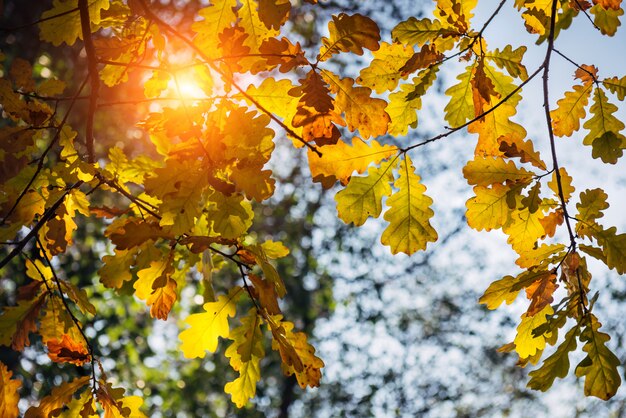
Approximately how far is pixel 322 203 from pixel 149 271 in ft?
29.5

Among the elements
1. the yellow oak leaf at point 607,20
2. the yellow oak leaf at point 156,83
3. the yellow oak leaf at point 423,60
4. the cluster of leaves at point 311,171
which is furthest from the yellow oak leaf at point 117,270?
the yellow oak leaf at point 607,20

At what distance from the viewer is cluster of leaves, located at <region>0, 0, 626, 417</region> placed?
4.49 feet

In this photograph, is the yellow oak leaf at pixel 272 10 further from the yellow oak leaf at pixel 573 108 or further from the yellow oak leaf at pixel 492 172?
the yellow oak leaf at pixel 573 108

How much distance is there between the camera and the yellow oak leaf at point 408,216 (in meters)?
1.51

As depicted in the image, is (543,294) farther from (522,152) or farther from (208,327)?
(208,327)

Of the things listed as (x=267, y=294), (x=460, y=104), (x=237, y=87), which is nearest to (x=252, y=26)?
(x=237, y=87)

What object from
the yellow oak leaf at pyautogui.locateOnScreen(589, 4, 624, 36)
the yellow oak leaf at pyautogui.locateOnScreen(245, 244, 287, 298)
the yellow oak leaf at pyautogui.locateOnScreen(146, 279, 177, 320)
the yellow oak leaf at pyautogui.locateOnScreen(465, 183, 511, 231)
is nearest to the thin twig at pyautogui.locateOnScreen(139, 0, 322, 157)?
the yellow oak leaf at pyautogui.locateOnScreen(245, 244, 287, 298)

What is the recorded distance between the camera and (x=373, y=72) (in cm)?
158

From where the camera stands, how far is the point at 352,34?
1.41 m

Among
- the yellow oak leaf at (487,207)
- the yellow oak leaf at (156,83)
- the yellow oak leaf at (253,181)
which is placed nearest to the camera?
the yellow oak leaf at (253,181)

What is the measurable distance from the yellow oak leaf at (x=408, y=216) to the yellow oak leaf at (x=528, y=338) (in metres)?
0.30

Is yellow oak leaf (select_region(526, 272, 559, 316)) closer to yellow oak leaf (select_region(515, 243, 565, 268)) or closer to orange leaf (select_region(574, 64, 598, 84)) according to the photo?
yellow oak leaf (select_region(515, 243, 565, 268))

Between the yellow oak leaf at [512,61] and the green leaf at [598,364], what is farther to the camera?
the yellow oak leaf at [512,61]

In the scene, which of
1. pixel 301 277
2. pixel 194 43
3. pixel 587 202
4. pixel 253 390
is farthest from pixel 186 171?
pixel 301 277
